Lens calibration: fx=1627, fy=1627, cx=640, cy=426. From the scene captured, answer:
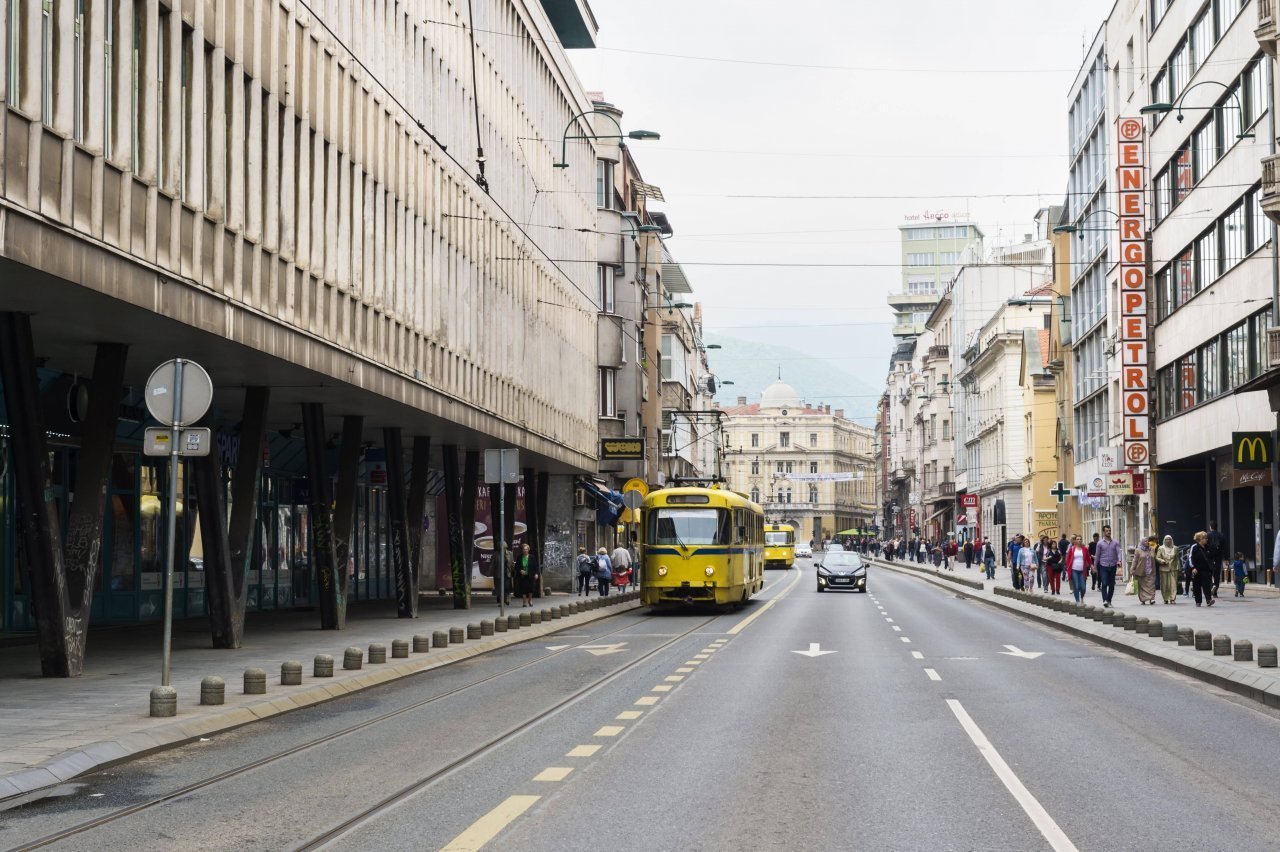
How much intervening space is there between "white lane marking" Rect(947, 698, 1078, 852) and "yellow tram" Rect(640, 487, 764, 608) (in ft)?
76.1

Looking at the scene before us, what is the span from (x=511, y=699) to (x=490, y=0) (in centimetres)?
2632

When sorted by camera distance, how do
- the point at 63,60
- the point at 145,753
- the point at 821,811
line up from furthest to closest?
the point at 63,60 < the point at 145,753 < the point at 821,811

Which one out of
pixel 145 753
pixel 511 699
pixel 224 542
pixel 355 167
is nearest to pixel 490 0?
pixel 355 167

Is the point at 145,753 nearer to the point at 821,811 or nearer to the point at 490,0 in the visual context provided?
the point at 821,811

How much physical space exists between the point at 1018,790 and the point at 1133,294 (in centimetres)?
4629

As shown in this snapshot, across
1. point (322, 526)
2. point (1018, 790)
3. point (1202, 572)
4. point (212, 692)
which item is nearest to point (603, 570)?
point (1202, 572)

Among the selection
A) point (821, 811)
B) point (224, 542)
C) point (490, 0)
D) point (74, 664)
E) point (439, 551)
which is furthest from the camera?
point (439, 551)

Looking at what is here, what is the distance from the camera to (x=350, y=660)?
66.6ft

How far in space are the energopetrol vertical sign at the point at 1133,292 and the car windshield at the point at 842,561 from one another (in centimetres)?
1092

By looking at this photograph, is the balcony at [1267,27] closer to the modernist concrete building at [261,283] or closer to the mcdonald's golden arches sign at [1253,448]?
the mcdonald's golden arches sign at [1253,448]

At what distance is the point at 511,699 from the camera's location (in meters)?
17.0

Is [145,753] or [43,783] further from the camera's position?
[145,753]

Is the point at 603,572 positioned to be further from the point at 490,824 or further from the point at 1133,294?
the point at 490,824

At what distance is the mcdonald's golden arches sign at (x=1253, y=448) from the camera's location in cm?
4050
